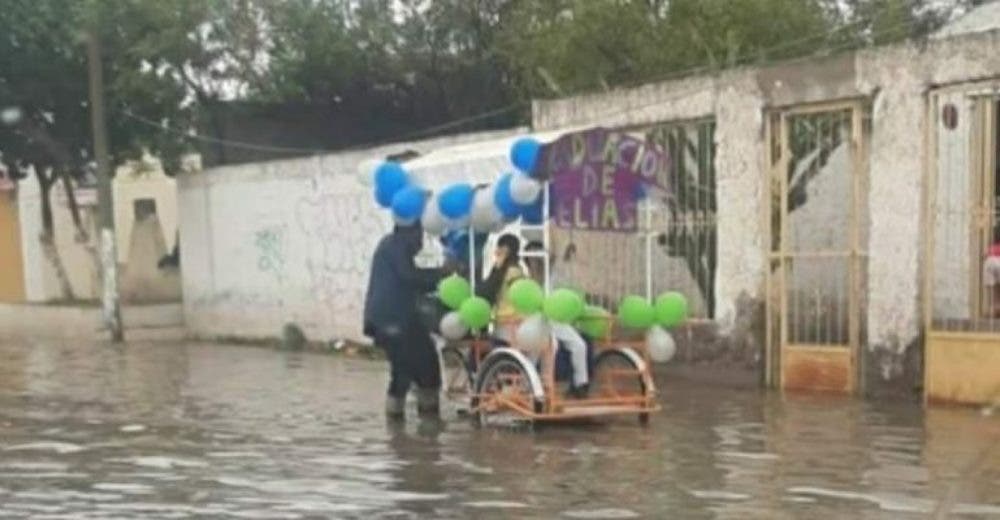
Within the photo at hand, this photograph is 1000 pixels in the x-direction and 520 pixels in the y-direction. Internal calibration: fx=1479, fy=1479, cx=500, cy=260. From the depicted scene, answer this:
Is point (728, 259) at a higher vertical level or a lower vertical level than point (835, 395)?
higher

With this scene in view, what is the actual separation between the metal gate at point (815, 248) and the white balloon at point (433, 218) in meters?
3.95

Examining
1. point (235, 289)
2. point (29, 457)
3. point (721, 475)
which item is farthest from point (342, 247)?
point (721, 475)

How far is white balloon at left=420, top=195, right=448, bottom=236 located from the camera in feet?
38.6

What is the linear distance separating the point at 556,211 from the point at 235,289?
43.7 ft

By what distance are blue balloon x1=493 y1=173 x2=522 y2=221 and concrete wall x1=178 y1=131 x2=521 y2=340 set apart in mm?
6161

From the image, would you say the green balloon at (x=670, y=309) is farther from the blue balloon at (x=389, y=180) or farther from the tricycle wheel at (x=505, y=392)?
the blue balloon at (x=389, y=180)

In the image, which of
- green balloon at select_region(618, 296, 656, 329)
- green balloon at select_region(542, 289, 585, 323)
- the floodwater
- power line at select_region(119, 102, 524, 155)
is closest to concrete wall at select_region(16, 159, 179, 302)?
power line at select_region(119, 102, 524, 155)

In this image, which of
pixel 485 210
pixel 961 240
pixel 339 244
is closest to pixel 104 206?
pixel 339 244

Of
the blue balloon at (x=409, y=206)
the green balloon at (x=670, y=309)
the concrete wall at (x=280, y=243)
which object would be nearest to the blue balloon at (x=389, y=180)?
the blue balloon at (x=409, y=206)

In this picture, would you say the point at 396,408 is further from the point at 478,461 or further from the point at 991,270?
the point at 991,270

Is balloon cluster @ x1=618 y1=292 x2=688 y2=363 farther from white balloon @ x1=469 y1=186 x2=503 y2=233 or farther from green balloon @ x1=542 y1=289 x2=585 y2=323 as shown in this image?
white balloon @ x1=469 y1=186 x2=503 y2=233

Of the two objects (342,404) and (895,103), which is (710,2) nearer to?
(895,103)

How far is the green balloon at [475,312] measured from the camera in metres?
11.4

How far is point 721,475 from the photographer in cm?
936
